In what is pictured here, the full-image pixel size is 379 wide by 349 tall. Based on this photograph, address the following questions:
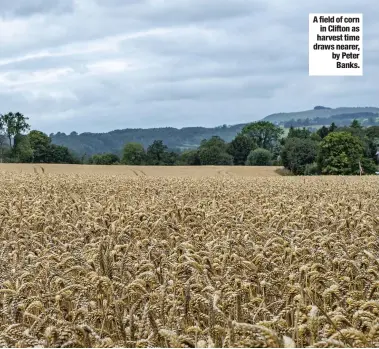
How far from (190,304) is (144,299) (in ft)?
1.32

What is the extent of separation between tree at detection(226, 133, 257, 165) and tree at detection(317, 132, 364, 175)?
62435 mm

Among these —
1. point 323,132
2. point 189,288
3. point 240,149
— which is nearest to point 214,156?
point 240,149

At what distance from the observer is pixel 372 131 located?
170 meters

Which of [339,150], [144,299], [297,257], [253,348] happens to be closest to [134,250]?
[297,257]

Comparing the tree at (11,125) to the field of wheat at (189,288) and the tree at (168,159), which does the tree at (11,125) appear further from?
the field of wheat at (189,288)

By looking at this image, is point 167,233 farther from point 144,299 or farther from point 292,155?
point 292,155

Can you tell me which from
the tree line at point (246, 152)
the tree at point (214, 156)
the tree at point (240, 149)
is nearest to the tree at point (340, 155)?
the tree line at point (246, 152)

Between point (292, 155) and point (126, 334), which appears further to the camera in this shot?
point (292, 155)

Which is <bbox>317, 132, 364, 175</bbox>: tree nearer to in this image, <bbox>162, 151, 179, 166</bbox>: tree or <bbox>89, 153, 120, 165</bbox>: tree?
<bbox>162, 151, 179, 166</bbox>: tree

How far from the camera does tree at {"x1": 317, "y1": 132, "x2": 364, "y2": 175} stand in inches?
4437

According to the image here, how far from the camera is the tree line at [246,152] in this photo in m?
116

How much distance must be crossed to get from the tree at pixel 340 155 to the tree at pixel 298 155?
6.63m

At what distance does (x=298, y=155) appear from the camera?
407 feet

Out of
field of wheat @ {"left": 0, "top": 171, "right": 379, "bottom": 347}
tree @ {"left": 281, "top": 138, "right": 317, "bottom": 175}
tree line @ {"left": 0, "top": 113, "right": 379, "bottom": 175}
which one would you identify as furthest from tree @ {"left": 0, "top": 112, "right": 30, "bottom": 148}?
field of wheat @ {"left": 0, "top": 171, "right": 379, "bottom": 347}
